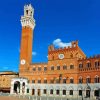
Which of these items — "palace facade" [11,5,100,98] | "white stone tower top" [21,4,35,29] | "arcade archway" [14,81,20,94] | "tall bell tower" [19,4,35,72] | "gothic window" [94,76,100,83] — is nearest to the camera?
"gothic window" [94,76,100,83]

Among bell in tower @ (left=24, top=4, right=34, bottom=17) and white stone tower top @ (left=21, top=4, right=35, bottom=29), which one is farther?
bell in tower @ (left=24, top=4, right=34, bottom=17)

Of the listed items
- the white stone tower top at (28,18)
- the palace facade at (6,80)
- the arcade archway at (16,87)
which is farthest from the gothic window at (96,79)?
the white stone tower top at (28,18)

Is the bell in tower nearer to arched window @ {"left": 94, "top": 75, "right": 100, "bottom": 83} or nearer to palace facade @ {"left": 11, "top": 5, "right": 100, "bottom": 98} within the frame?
palace facade @ {"left": 11, "top": 5, "right": 100, "bottom": 98}

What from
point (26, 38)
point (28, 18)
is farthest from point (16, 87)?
point (28, 18)

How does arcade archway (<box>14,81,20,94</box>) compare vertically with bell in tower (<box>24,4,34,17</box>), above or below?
below

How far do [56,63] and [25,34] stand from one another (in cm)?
1446

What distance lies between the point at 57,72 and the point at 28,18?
2003 centimetres

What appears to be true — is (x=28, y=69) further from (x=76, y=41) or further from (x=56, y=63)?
(x=76, y=41)

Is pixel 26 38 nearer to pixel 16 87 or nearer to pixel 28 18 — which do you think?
pixel 28 18

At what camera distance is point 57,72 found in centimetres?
6028

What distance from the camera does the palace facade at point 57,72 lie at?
53.7 metres

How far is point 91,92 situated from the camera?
2060 inches

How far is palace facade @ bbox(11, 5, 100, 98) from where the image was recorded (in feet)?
176

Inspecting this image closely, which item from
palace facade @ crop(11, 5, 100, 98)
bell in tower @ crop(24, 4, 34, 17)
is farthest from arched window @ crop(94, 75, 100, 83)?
bell in tower @ crop(24, 4, 34, 17)
